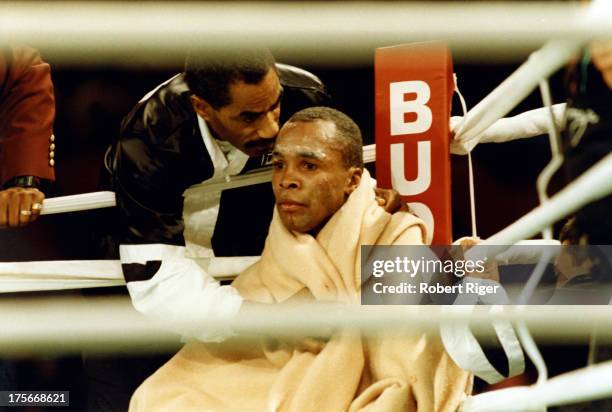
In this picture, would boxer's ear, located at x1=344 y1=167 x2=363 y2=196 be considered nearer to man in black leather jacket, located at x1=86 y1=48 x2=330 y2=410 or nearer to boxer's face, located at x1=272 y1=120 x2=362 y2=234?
boxer's face, located at x1=272 y1=120 x2=362 y2=234

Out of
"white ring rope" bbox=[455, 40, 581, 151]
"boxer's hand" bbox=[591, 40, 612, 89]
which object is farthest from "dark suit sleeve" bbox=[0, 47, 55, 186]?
"boxer's hand" bbox=[591, 40, 612, 89]

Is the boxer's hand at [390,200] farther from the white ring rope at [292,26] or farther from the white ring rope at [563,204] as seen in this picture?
the white ring rope at [292,26]

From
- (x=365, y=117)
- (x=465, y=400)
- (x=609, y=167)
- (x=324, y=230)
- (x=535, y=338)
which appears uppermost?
(x=365, y=117)

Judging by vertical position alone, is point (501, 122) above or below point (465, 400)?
above

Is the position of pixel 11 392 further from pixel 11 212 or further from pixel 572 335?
pixel 572 335

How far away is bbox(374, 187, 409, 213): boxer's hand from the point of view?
170cm

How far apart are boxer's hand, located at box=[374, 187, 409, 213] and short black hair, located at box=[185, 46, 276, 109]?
12.7 inches

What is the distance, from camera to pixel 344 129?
1.69 meters

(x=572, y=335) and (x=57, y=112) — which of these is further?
(x=57, y=112)

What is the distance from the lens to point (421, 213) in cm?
171

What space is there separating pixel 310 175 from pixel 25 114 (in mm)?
601

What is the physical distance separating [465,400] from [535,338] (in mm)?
180

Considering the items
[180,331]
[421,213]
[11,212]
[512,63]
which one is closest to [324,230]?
[421,213]

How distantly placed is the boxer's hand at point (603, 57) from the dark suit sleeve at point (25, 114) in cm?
107
